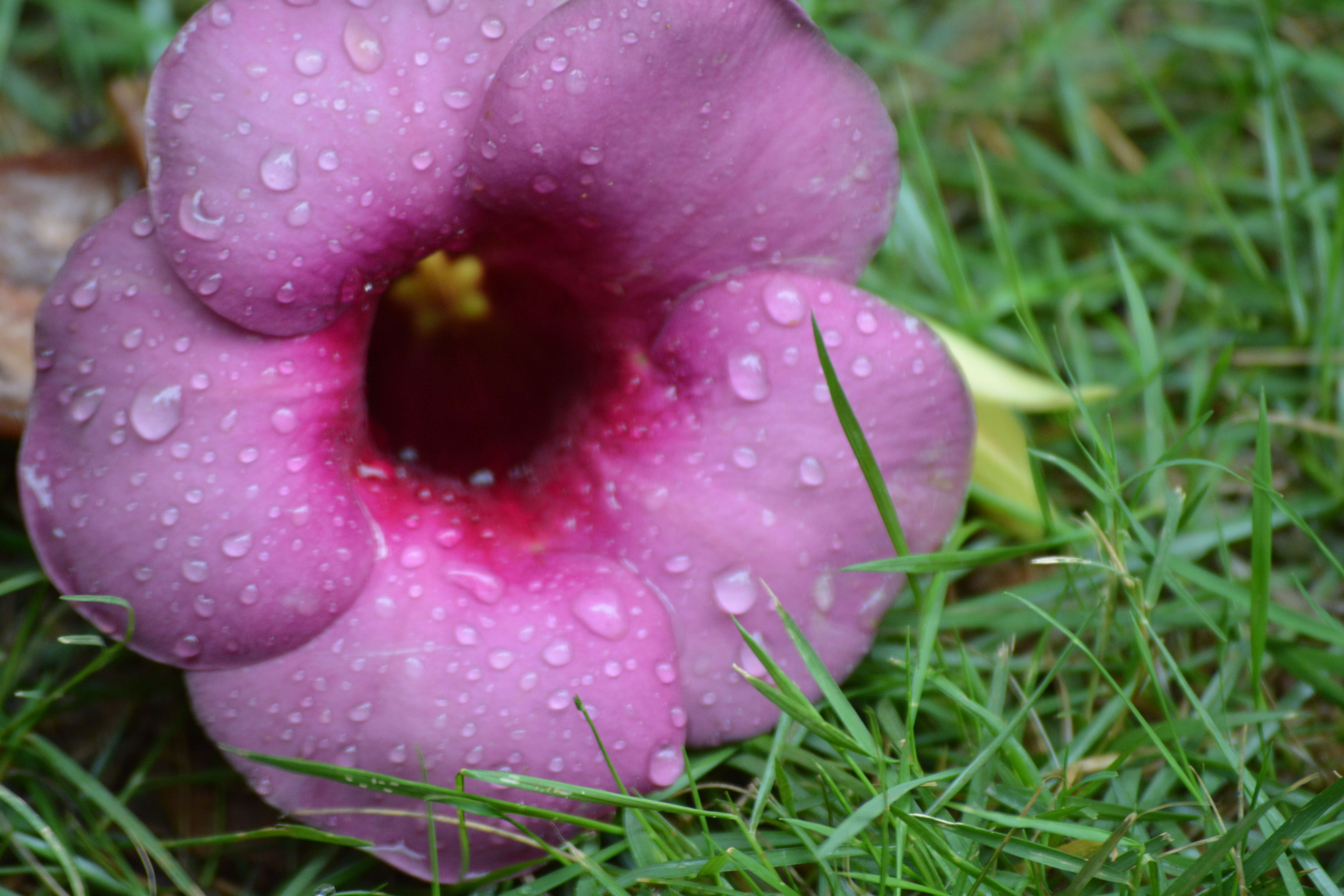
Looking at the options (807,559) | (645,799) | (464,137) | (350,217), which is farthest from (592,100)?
(645,799)

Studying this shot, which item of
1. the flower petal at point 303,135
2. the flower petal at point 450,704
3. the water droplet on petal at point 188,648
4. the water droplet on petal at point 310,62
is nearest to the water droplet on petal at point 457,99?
the flower petal at point 303,135

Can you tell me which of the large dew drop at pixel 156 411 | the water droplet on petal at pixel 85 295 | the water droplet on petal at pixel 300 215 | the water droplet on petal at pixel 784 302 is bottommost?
the water droplet on petal at pixel 784 302

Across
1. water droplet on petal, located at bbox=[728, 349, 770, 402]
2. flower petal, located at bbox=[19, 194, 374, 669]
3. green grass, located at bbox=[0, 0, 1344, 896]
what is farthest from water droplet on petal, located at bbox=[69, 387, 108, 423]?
water droplet on petal, located at bbox=[728, 349, 770, 402]

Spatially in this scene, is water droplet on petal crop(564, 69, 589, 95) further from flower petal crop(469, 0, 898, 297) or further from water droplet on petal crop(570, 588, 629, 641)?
water droplet on petal crop(570, 588, 629, 641)

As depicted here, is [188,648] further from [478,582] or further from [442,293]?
[442,293]

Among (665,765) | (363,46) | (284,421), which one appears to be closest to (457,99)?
(363,46)

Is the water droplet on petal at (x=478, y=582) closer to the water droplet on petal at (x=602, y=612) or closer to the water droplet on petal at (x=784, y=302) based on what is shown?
the water droplet on petal at (x=602, y=612)

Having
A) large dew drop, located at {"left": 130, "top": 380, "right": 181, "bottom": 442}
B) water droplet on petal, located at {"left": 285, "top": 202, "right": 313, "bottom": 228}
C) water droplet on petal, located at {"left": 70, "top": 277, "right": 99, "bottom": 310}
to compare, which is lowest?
large dew drop, located at {"left": 130, "top": 380, "right": 181, "bottom": 442}
